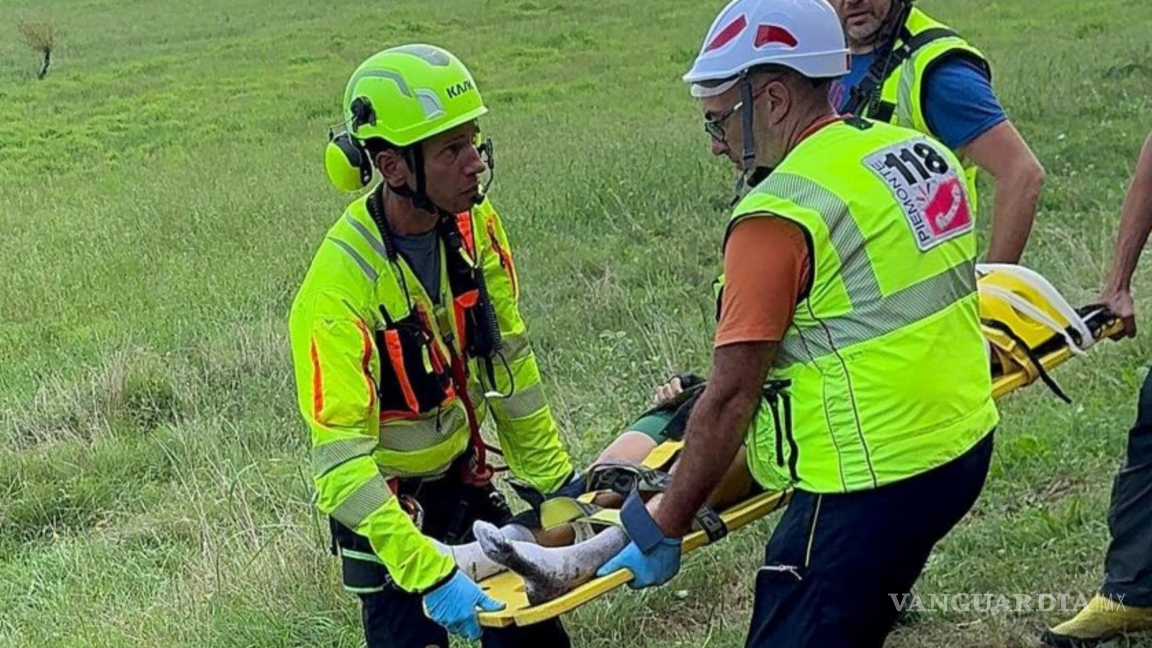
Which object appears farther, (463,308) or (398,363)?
(463,308)

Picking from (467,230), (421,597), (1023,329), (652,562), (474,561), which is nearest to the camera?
(652,562)

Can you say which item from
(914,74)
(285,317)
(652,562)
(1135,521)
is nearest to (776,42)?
(652,562)

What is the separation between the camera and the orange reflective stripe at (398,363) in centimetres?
331

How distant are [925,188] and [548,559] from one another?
1168mm

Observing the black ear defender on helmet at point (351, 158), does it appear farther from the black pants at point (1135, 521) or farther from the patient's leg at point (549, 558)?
the black pants at point (1135, 521)

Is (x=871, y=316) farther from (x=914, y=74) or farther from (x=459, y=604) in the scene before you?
(x=914, y=74)

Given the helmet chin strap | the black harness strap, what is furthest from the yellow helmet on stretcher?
the helmet chin strap

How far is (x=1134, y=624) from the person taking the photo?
3725 mm

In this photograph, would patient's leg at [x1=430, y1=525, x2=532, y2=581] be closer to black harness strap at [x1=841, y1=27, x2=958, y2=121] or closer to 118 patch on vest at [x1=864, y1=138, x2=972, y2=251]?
118 patch on vest at [x1=864, y1=138, x2=972, y2=251]

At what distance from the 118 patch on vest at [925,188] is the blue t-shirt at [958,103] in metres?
1.18

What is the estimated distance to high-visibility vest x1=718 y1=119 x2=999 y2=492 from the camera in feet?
8.46

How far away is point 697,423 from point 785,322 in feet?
0.96

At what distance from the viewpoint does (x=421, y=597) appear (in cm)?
348

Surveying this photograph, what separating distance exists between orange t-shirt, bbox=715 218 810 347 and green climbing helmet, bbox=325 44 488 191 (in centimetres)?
102
